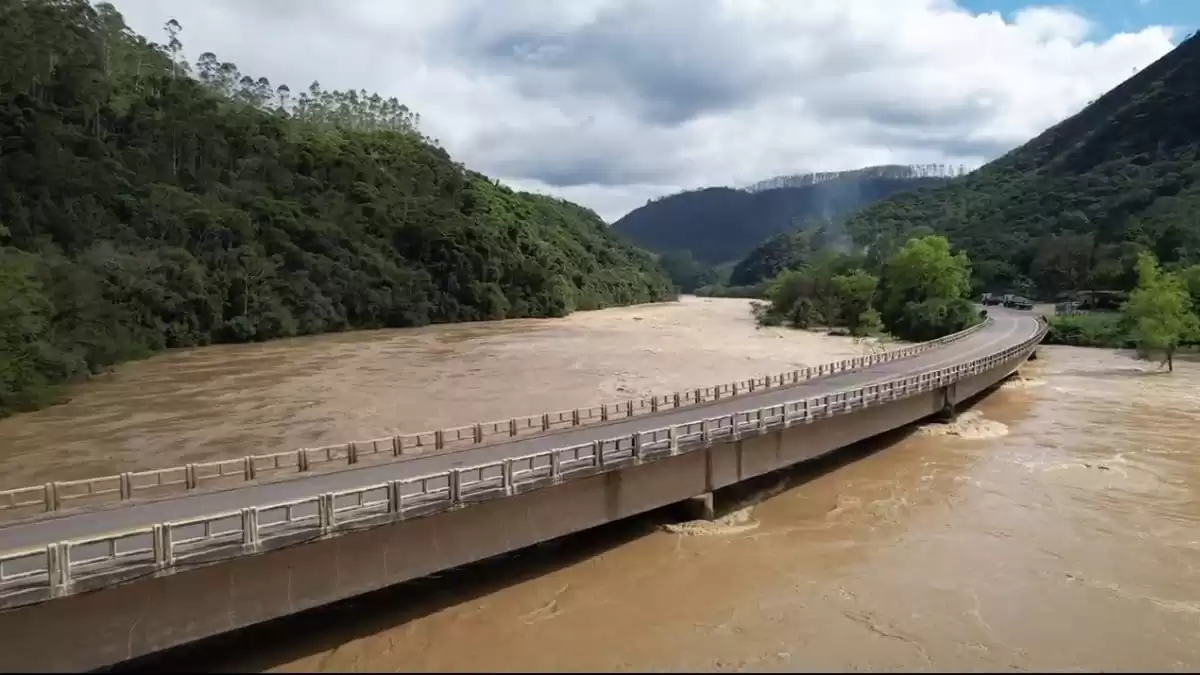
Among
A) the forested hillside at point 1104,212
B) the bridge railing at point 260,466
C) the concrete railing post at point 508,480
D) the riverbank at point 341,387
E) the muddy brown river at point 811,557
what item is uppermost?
the forested hillside at point 1104,212

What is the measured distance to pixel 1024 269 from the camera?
13075 centimetres

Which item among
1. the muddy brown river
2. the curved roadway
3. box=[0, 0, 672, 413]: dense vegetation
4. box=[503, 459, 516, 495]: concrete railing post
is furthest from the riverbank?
box=[503, 459, 516, 495]: concrete railing post

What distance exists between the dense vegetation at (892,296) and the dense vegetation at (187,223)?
38047mm

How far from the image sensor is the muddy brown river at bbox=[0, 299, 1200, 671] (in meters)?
14.6

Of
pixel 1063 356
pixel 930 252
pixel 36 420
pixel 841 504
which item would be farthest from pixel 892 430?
pixel 930 252

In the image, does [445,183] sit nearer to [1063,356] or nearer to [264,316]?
[264,316]

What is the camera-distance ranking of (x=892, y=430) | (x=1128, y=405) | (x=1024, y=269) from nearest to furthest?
(x=892, y=430)
(x=1128, y=405)
(x=1024, y=269)

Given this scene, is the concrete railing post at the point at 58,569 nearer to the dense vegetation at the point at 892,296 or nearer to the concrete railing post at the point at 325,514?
the concrete railing post at the point at 325,514

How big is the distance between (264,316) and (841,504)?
71.3 metres

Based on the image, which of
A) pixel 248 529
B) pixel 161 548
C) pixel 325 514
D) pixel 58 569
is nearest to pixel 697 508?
pixel 325 514

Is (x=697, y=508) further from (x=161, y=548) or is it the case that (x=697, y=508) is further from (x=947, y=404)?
(x=947, y=404)

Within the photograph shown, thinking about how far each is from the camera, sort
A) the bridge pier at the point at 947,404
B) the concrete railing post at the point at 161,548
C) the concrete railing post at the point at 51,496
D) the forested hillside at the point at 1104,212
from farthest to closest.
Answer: the forested hillside at the point at 1104,212, the bridge pier at the point at 947,404, the concrete railing post at the point at 51,496, the concrete railing post at the point at 161,548

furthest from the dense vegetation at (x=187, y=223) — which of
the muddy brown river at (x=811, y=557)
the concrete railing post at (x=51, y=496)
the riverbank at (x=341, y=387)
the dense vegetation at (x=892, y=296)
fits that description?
the dense vegetation at (x=892, y=296)

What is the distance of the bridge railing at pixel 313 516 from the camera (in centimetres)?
1189
